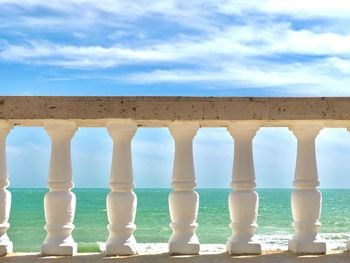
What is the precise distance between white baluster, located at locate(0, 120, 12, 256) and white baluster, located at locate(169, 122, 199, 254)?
1.13 m

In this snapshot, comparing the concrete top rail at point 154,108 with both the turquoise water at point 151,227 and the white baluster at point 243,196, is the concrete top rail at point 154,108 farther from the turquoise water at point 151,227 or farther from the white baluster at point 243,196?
the turquoise water at point 151,227

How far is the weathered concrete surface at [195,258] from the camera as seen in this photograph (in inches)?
165

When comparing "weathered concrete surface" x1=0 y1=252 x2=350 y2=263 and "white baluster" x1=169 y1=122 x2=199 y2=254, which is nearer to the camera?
"weathered concrete surface" x1=0 y1=252 x2=350 y2=263

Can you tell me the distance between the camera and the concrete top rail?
13.8 feet

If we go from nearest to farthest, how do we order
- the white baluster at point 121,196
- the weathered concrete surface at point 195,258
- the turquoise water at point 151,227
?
1. the weathered concrete surface at point 195,258
2. the white baluster at point 121,196
3. the turquoise water at point 151,227

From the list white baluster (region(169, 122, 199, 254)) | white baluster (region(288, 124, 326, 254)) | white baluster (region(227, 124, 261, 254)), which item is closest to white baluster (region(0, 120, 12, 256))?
white baluster (region(169, 122, 199, 254))

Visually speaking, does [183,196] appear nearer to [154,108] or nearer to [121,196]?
[121,196]

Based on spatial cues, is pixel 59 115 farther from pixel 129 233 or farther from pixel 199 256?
pixel 199 256

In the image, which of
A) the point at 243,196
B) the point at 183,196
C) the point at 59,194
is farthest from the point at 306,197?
the point at 59,194

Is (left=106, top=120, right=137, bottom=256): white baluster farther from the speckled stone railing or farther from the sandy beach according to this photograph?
the sandy beach

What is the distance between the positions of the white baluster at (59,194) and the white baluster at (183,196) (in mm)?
706

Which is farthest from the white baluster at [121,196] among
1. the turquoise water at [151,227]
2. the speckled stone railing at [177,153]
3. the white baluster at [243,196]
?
the turquoise water at [151,227]

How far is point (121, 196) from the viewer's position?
4332mm

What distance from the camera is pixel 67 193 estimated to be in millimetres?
4367
